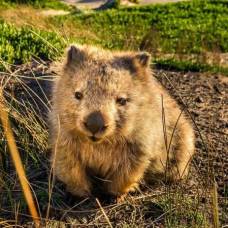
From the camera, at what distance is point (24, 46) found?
7.55 metres

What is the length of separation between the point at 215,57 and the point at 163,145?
15.1 feet

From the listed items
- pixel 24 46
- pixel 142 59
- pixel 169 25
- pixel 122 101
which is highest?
pixel 169 25

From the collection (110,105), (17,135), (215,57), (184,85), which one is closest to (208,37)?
(215,57)

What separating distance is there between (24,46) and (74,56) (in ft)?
11.7

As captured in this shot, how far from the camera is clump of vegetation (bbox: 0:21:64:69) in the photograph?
23.0ft

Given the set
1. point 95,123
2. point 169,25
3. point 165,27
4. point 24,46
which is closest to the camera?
point 95,123

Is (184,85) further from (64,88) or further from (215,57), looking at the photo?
(64,88)

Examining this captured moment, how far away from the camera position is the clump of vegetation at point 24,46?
700cm

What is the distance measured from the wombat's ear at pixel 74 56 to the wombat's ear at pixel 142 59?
359 millimetres

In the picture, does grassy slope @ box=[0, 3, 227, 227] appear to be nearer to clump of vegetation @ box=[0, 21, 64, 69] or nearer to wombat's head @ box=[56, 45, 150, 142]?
clump of vegetation @ box=[0, 21, 64, 69]

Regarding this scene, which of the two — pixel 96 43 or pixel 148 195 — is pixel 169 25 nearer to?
pixel 96 43

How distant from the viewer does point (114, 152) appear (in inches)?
159

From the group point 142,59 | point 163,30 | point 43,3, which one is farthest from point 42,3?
point 142,59

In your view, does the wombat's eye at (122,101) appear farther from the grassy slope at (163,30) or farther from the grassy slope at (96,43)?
the grassy slope at (163,30)
